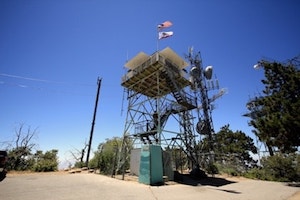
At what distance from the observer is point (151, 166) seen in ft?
36.7

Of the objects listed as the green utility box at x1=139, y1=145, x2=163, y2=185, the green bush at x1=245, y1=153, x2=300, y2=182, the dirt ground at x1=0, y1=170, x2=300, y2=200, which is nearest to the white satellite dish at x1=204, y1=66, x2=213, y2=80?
the green bush at x1=245, y1=153, x2=300, y2=182

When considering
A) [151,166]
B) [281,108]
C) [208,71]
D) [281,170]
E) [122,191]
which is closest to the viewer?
[122,191]

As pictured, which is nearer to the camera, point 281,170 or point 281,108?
point 281,108

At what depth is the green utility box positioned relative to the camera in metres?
11.0

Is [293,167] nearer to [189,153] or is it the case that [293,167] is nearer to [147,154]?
[189,153]

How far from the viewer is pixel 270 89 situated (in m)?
15.0

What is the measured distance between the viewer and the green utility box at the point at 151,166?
1097 cm

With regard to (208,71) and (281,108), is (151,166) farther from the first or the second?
(208,71)

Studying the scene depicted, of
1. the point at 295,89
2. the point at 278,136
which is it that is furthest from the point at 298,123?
the point at 295,89

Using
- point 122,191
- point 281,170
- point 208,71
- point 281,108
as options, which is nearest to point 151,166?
point 122,191

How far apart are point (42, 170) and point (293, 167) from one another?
2464 centimetres

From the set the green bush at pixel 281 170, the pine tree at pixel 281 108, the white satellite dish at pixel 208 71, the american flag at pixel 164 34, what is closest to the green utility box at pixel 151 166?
the pine tree at pixel 281 108

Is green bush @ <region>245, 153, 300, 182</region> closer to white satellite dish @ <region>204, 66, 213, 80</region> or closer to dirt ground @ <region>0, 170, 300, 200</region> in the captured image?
dirt ground @ <region>0, 170, 300, 200</region>

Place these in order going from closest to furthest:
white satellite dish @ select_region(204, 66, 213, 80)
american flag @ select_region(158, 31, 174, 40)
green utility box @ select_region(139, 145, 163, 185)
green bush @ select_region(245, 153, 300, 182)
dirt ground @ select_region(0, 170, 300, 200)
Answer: dirt ground @ select_region(0, 170, 300, 200) → green utility box @ select_region(139, 145, 163, 185) → green bush @ select_region(245, 153, 300, 182) → american flag @ select_region(158, 31, 174, 40) → white satellite dish @ select_region(204, 66, 213, 80)
